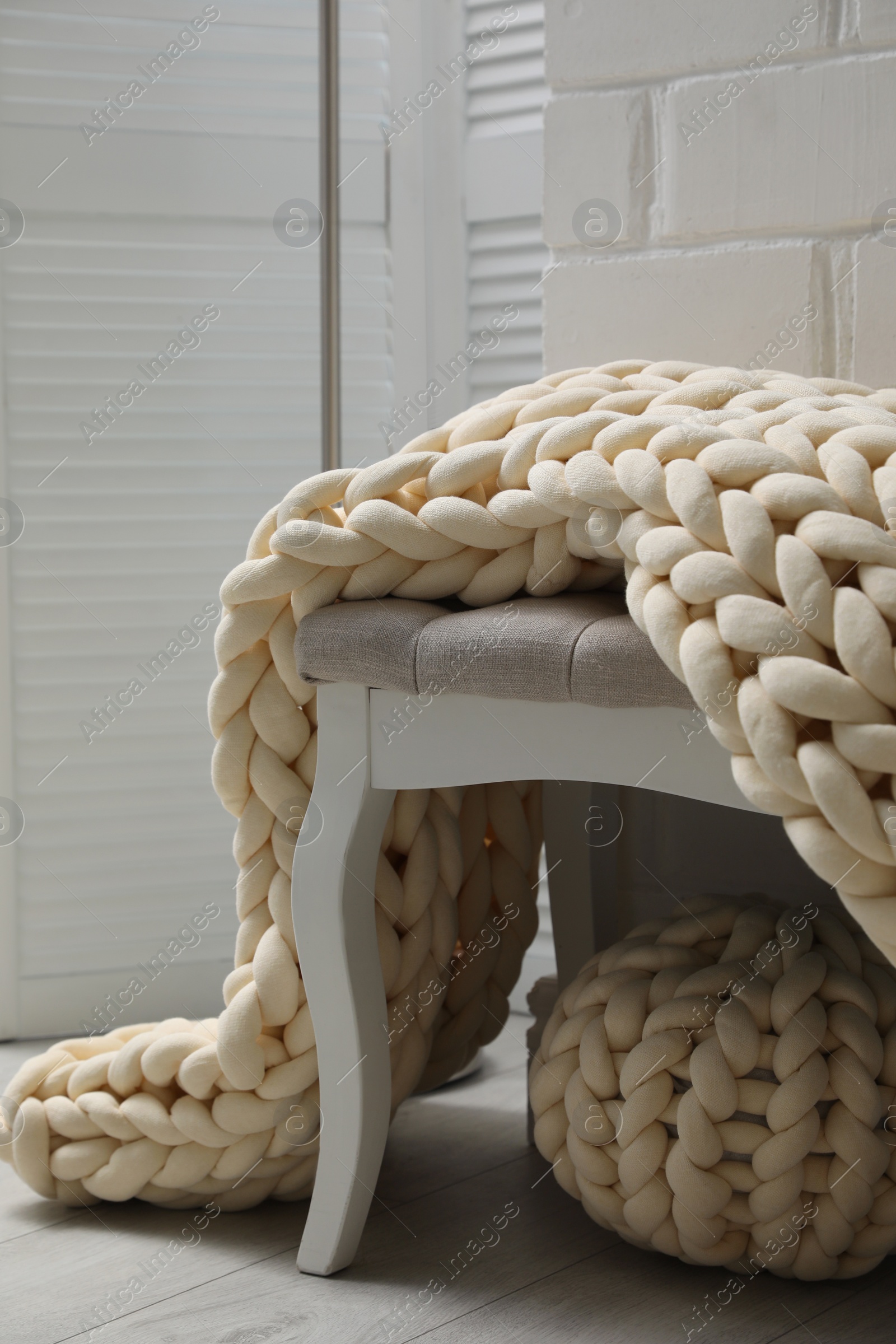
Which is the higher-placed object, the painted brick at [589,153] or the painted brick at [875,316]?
the painted brick at [589,153]

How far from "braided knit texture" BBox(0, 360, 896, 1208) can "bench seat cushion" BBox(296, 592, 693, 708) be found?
1.0 inches

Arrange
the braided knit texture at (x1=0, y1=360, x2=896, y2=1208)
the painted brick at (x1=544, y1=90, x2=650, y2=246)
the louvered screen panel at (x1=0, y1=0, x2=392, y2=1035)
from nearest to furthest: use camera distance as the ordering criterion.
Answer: the braided knit texture at (x1=0, y1=360, x2=896, y2=1208) < the painted brick at (x1=544, y1=90, x2=650, y2=246) < the louvered screen panel at (x1=0, y1=0, x2=392, y2=1035)

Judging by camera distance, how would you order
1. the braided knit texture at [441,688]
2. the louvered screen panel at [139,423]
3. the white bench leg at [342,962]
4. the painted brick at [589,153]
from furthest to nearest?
the louvered screen panel at [139,423] → the painted brick at [589,153] → the white bench leg at [342,962] → the braided knit texture at [441,688]

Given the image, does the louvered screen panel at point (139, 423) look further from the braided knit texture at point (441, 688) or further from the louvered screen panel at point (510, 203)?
the braided knit texture at point (441, 688)

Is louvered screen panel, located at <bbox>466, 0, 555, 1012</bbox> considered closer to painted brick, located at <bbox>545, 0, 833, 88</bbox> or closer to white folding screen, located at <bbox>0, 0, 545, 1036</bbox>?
white folding screen, located at <bbox>0, 0, 545, 1036</bbox>

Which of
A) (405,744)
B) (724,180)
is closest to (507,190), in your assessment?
(724,180)

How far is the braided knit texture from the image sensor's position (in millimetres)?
605

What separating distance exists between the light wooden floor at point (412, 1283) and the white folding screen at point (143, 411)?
0.44 metres

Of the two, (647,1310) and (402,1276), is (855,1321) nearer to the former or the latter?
(647,1310)

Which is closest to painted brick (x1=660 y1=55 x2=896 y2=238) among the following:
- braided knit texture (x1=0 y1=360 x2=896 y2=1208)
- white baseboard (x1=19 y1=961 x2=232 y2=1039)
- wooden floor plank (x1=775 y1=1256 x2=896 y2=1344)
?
braided knit texture (x1=0 y1=360 x2=896 y2=1208)

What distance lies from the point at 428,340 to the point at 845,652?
1.10m

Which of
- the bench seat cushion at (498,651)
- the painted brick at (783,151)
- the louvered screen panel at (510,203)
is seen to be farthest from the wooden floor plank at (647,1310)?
the painted brick at (783,151)

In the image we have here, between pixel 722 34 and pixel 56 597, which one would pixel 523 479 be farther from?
pixel 56 597

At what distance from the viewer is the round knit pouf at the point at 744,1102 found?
32.0 inches
